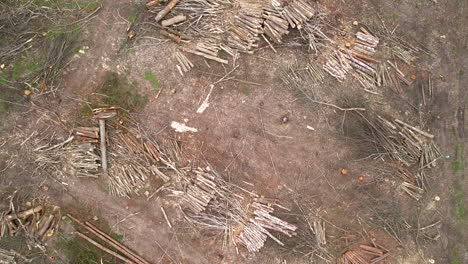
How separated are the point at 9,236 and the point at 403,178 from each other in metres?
14.1

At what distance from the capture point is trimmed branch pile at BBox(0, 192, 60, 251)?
→ 1172cm

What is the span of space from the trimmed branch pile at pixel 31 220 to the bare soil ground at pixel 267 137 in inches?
17.6

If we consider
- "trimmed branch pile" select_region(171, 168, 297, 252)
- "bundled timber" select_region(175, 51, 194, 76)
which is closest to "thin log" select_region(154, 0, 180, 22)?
"bundled timber" select_region(175, 51, 194, 76)

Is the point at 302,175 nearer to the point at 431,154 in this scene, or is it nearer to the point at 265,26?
the point at 431,154

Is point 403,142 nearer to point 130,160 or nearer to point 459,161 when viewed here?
point 459,161

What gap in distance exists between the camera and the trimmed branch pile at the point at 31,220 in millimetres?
11719

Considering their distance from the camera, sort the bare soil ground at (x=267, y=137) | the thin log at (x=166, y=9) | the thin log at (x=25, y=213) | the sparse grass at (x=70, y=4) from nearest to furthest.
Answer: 1. the thin log at (x=25, y=213)
2. the thin log at (x=166, y=9)
3. the bare soil ground at (x=267, y=137)
4. the sparse grass at (x=70, y=4)

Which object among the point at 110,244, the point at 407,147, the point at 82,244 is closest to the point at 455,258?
the point at 407,147

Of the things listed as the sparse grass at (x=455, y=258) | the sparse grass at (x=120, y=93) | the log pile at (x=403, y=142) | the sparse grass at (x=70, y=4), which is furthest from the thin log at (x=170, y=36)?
the sparse grass at (x=455, y=258)

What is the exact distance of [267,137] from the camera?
12.0 meters

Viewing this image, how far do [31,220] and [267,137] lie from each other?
29.0 ft

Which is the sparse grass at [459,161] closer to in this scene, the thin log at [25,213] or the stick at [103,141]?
the stick at [103,141]

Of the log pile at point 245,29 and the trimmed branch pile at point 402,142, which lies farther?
the trimmed branch pile at point 402,142

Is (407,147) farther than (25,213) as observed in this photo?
Yes
